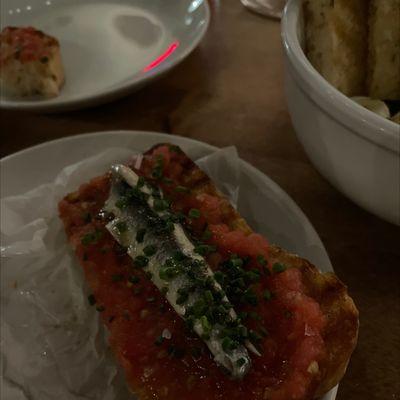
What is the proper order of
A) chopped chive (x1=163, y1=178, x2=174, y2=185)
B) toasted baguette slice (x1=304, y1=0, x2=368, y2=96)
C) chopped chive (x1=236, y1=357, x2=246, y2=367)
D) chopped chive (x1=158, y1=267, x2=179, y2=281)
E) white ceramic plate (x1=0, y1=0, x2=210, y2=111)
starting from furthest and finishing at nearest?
white ceramic plate (x1=0, y1=0, x2=210, y2=111)
chopped chive (x1=163, y1=178, x2=174, y2=185)
toasted baguette slice (x1=304, y1=0, x2=368, y2=96)
chopped chive (x1=158, y1=267, x2=179, y2=281)
chopped chive (x1=236, y1=357, x2=246, y2=367)

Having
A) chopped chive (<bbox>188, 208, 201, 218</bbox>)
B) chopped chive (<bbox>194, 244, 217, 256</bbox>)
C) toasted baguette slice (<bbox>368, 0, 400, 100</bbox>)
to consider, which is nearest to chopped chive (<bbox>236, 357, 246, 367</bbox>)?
chopped chive (<bbox>194, 244, 217, 256</bbox>)

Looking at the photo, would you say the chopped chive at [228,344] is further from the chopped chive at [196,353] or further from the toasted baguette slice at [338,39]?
the toasted baguette slice at [338,39]

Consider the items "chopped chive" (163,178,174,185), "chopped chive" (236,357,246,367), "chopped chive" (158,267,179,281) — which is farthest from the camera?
"chopped chive" (163,178,174,185)

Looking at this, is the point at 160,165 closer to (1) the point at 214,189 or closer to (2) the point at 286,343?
(1) the point at 214,189

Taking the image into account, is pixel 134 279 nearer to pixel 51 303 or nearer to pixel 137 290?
pixel 137 290

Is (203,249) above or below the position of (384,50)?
below

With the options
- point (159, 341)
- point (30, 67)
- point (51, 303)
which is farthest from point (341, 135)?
point (30, 67)

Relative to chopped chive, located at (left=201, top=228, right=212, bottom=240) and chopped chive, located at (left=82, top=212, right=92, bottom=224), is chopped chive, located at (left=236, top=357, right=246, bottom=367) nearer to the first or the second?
chopped chive, located at (left=201, top=228, right=212, bottom=240)
